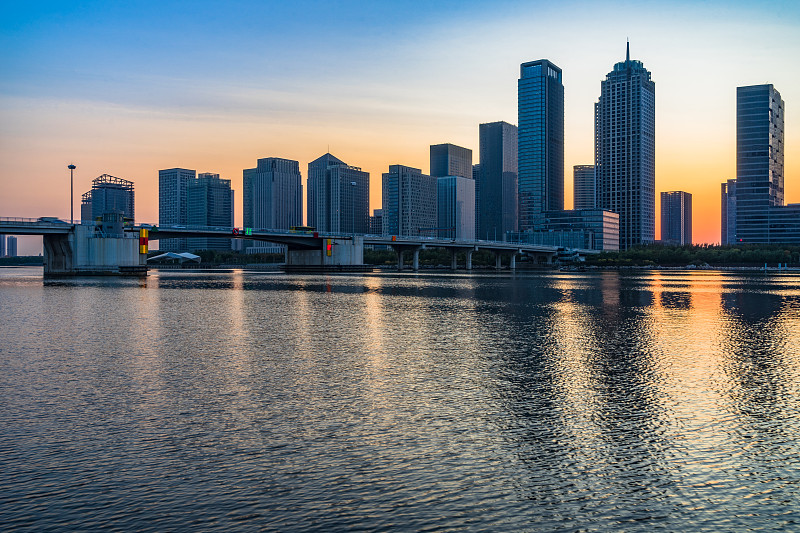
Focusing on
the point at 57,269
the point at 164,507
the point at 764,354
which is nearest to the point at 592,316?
the point at 764,354

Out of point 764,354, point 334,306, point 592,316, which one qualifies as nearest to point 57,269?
point 334,306

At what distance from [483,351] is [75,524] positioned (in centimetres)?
2112

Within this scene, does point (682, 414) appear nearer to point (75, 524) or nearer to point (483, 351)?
point (483, 351)

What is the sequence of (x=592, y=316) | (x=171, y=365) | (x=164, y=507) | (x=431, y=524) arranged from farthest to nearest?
(x=592, y=316)
(x=171, y=365)
(x=164, y=507)
(x=431, y=524)

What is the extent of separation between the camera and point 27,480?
12.5m

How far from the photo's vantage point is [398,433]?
15711 millimetres

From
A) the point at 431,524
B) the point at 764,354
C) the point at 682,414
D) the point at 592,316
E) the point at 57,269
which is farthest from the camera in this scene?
the point at 57,269

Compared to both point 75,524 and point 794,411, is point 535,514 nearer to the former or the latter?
point 75,524

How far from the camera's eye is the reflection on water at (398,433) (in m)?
11.1

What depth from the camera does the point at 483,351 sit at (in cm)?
2958

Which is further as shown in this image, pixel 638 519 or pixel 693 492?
pixel 693 492

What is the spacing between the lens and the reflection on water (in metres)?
11.1

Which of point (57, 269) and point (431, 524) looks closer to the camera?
A: point (431, 524)

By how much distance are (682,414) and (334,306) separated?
42.2 metres
